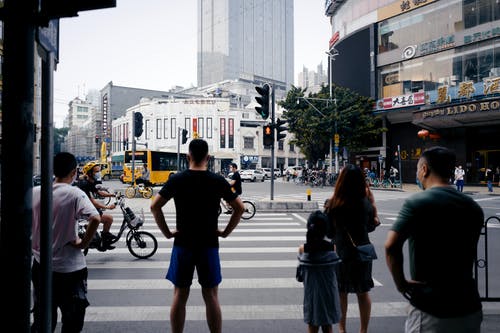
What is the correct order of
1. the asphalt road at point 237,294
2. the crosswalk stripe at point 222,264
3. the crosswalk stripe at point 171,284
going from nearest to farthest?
1. the asphalt road at point 237,294
2. the crosswalk stripe at point 171,284
3. the crosswalk stripe at point 222,264

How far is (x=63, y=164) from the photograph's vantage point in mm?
3426

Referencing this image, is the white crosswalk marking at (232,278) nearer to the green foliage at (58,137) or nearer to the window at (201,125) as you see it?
the window at (201,125)

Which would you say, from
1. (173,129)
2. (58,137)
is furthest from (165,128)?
(58,137)

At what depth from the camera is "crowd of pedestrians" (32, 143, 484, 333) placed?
227 cm

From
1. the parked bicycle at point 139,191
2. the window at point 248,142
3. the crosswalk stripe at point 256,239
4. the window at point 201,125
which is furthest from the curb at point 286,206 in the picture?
the window at point 201,125

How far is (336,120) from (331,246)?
3191 cm

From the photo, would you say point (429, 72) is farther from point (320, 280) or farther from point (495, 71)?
point (320, 280)

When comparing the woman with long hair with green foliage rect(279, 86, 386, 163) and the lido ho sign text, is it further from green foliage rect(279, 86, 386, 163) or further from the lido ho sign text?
green foliage rect(279, 86, 386, 163)

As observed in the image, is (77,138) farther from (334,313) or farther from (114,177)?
(334,313)

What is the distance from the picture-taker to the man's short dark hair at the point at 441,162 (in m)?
2.41

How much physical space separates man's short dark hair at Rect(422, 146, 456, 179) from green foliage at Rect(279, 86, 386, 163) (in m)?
31.7

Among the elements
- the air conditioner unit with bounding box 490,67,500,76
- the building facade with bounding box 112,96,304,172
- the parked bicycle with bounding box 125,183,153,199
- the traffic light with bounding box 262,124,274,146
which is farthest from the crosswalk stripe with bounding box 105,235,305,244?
the building facade with bounding box 112,96,304,172

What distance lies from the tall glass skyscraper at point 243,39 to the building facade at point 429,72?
88554 mm

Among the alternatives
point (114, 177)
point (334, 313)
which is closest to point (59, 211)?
point (334, 313)
